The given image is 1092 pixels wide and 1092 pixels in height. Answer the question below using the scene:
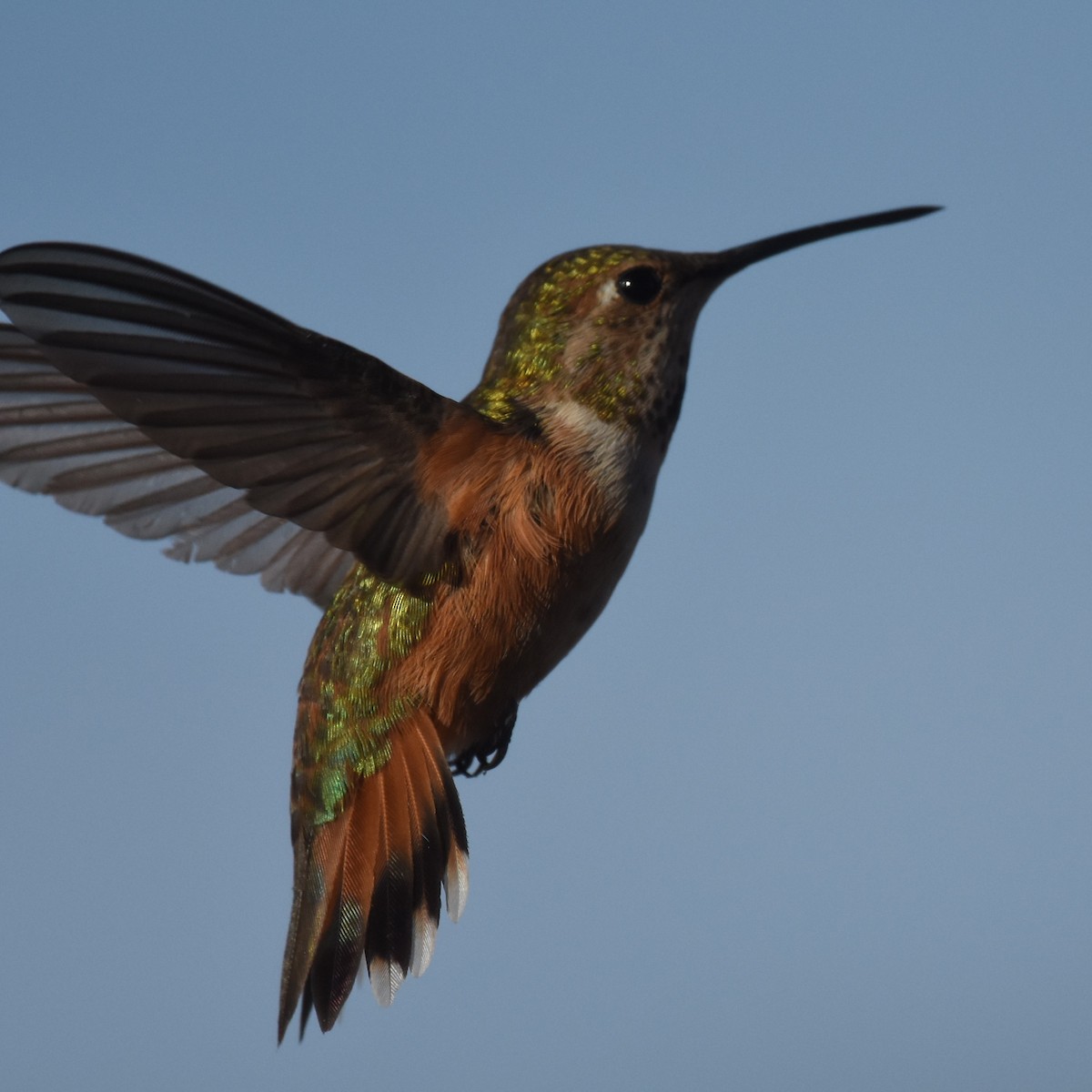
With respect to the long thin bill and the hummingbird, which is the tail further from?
the long thin bill

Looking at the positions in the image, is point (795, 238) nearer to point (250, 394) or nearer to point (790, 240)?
point (790, 240)

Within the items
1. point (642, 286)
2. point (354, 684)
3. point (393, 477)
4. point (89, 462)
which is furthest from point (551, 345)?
point (89, 462)

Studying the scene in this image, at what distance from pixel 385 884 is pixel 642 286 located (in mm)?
659

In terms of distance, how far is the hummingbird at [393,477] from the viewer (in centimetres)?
122

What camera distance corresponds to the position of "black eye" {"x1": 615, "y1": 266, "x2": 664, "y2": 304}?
1379 millimetres

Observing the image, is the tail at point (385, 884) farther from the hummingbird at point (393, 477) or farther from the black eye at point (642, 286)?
the black eye at point (642, 286)

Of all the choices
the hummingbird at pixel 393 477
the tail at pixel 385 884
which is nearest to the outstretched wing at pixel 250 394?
the hummingbird at pixel 393 477

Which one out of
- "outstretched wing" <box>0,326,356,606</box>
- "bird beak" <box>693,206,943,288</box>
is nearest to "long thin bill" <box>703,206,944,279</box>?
"bird beak" <box>693,206,943,288</box>

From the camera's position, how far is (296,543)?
1.76 meters

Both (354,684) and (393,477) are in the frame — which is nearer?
(393,477)

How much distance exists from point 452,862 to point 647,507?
1.35ft

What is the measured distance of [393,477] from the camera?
1.34m

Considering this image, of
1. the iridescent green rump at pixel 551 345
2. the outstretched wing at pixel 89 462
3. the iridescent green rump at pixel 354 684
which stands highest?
the iridescent green rump at pixel 551 345

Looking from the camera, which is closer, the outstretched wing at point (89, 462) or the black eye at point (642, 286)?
the black eye at point (642, 286)
